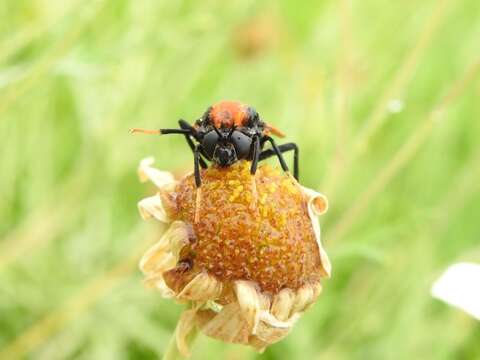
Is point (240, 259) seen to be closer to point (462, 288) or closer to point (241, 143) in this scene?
point (241, 143)

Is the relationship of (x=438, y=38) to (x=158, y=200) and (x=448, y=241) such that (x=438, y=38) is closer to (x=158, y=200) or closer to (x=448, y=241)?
(x=448, y=241)

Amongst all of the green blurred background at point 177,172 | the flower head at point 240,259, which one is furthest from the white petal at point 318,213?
the green blurred background at point 177,172

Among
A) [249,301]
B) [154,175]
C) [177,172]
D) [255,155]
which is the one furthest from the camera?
[177,172]

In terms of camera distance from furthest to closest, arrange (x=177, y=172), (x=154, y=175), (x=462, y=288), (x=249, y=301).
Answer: (x=177, y=172)
(x=462, y=288)
(x=154, y=175)
(x=249, y=301)

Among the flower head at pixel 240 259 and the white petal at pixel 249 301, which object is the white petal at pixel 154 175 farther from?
the white petal at pixel 249 301

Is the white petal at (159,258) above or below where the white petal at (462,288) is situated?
above

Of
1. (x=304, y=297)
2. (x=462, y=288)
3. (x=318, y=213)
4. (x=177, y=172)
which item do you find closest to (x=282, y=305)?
(x=304, y=297)

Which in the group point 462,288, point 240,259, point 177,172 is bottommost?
point 177,172
